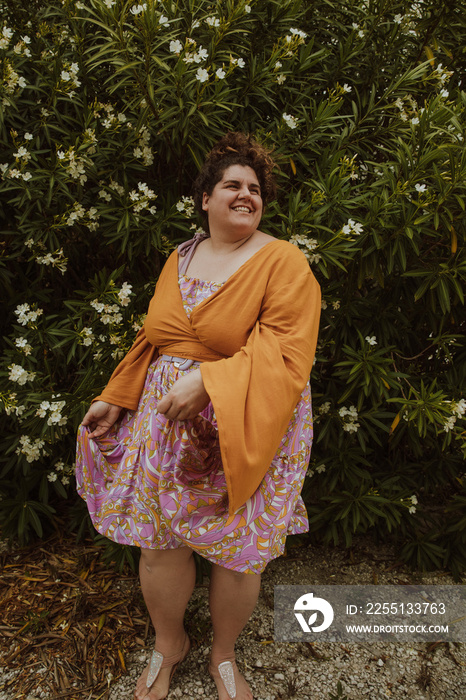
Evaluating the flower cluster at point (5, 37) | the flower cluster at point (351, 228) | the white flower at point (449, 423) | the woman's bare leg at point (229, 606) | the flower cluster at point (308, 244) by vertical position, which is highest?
the flower cluster at point (5, 37)

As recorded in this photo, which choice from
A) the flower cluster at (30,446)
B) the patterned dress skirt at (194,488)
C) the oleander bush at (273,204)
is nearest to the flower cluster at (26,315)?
the oleander bush at (273,204)

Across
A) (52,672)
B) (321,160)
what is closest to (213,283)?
(321,160)

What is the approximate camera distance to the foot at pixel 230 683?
1904 mm

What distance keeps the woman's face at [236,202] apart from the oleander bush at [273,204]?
364 millimetres

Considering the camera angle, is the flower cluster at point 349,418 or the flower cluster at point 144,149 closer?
the flower cluster at point 144,149

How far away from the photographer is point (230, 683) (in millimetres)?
1915

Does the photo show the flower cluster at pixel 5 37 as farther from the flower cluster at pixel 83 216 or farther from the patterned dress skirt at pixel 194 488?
the patterned dress skirt at pixel 194 488

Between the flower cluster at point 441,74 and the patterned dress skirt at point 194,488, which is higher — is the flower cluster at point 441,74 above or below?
above

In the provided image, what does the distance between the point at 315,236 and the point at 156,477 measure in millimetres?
1164

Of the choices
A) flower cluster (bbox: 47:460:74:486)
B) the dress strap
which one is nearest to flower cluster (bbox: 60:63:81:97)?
the dress strap

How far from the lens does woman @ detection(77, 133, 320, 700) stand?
1.43 metres

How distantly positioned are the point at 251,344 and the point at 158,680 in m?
1.42

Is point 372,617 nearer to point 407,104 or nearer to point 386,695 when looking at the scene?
point 386,695

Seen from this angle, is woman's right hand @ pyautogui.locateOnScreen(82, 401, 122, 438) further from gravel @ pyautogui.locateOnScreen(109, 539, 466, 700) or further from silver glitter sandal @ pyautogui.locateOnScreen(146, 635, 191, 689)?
gravel @ pyautogui.locateOnScreen(109, 539, 466, 700)
